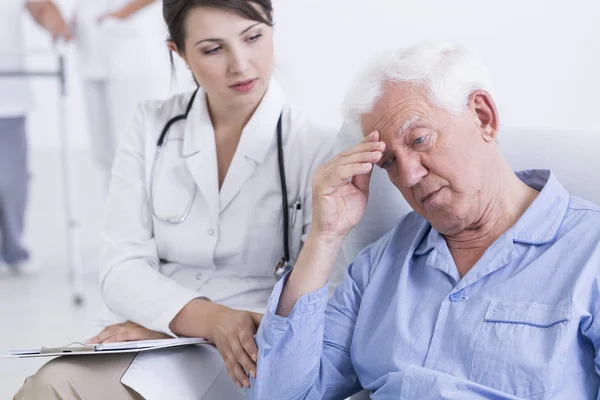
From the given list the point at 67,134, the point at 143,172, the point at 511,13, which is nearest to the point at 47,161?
the point at 67,134

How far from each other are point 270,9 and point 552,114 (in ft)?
6.24

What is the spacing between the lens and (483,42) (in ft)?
10.9

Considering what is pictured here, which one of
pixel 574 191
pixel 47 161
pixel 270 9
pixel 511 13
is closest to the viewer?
pixel 574 191

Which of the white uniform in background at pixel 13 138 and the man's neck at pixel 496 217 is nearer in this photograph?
the man's neck at pixel 496 217

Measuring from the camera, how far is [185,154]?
5.89 ft

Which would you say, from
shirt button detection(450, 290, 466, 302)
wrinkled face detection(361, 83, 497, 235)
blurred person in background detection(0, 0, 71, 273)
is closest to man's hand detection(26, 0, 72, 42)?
blurred person in background detection(0, 0, 71, 273)

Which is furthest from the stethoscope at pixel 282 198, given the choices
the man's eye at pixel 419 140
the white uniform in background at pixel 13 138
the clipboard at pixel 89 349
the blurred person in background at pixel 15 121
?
the white uniform in background at pixel 13 138

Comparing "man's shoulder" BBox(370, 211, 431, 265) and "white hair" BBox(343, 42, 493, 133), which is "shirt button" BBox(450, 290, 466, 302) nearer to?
"man's shoulder" BBox(370, 211, 431, 265)

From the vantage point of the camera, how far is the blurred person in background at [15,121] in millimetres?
3543

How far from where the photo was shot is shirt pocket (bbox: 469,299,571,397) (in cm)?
118

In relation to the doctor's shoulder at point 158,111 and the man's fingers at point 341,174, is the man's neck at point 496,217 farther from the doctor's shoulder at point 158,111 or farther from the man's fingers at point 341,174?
the doctor's shoulder at point 158,111

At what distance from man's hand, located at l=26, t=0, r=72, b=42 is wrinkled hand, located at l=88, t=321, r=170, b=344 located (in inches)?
86.4

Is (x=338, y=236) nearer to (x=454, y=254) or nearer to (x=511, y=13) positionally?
(x=454, y=254)

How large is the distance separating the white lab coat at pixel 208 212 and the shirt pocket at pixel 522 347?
1.84 feet
